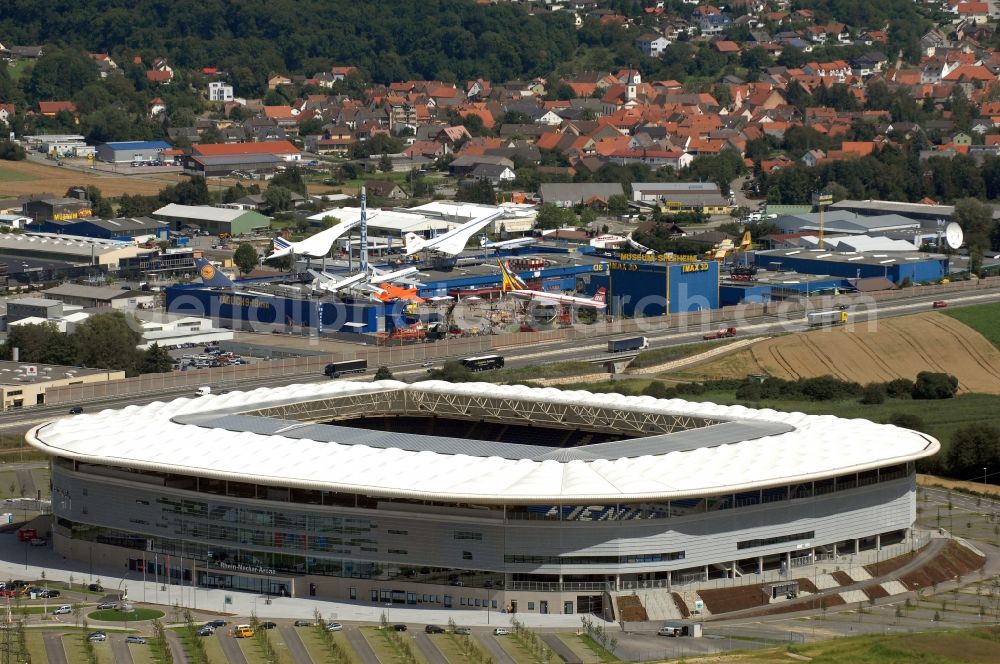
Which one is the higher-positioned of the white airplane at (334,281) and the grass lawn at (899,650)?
the white airplane at (334,281)

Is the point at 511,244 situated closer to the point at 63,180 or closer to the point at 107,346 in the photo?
the point at 107,346

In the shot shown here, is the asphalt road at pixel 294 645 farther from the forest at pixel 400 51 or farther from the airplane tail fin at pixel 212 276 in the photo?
the forest at pixel 400 51

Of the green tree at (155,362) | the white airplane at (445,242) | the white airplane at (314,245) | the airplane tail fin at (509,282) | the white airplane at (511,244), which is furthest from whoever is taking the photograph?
the white airplane at (511,244)

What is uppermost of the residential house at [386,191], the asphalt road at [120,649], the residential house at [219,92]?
the residential house at [219,92]

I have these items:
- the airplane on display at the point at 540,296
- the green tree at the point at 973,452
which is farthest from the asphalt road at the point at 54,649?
the airplane on display at the point at 540,296

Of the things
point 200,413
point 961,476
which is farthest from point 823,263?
point 200,413

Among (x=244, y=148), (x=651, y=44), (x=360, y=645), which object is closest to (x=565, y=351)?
(x=360, y=645)
